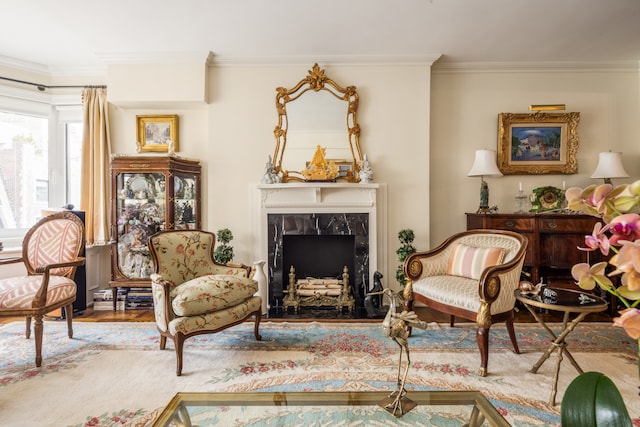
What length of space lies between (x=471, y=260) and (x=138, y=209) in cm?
360

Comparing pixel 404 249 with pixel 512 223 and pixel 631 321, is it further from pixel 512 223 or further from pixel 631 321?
pixel 631 321

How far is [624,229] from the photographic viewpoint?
1.81ft

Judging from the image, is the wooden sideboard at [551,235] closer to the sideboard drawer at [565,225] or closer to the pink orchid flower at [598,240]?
the sideboard drawer at [565,225]

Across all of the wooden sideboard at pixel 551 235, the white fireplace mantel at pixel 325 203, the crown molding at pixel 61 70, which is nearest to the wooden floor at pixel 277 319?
the wooden sideboard at pixel 551 235

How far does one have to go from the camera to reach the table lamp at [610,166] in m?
3.75

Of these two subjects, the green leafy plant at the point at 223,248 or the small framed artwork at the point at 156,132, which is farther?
the small framed artwork at the point at 156,132

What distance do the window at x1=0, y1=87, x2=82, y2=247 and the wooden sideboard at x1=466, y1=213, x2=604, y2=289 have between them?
207 inches

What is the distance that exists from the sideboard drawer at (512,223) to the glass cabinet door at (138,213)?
374 centimetres

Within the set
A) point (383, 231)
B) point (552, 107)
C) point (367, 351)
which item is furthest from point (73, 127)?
point (552, 107)

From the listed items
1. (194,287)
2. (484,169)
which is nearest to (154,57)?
(194,287)

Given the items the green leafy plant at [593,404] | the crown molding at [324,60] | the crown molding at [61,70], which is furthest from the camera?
the crown molding at [61,70]

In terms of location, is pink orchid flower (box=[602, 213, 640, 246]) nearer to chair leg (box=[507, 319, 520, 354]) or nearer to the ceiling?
chair leg (box=[507, 319, 520, 354])

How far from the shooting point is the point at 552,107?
13.0 ft

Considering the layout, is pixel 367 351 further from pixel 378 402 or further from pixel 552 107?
pixel 552 107
